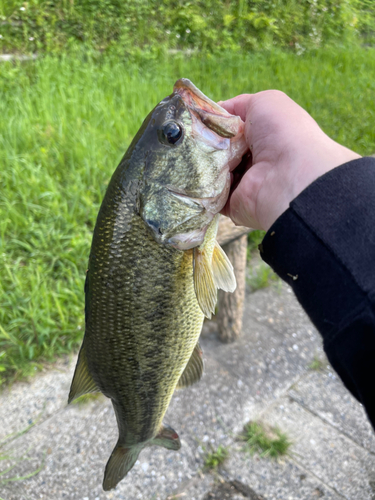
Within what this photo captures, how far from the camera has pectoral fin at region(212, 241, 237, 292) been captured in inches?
57.1

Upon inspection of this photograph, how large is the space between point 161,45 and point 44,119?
Answer: 3708 millimetres

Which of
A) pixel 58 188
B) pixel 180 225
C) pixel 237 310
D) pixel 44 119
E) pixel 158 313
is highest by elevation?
pixel 180 225

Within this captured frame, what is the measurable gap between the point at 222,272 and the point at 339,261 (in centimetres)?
48

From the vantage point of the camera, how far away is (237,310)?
3094mm

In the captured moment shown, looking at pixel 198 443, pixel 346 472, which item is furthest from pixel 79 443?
pixel 346 472

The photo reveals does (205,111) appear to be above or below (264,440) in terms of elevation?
above

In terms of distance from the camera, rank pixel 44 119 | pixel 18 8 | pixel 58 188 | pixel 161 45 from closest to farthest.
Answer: pixel 58 188 < pixel 44 119 < pixel 18 8 < pixel 161 45

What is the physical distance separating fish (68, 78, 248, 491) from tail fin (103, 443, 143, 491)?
1.20 ft

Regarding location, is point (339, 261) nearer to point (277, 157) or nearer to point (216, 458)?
point (277, 157)

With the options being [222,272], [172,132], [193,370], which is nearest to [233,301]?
[193,370]

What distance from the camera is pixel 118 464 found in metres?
1.57

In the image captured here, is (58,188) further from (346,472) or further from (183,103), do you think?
(346,472)

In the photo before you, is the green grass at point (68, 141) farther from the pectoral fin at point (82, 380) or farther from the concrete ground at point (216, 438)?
the pectoral fin at point (82, 380)

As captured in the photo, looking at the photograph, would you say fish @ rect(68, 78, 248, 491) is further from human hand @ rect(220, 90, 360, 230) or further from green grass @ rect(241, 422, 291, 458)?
green grass @ rect(241, 422, 291, 458)
